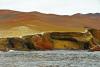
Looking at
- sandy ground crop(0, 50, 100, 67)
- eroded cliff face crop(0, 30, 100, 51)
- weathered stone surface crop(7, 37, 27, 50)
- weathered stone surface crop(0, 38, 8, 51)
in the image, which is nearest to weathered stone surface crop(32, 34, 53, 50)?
eroded cliff face crop(0, 30, 100, 51)

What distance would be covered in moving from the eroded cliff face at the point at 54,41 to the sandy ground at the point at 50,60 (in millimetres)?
12956

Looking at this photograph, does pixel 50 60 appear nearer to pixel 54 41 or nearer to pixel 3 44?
pixel 3 44

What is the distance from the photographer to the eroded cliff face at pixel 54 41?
117 m

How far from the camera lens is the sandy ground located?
85.4 meters

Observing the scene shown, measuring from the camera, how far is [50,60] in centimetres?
9206

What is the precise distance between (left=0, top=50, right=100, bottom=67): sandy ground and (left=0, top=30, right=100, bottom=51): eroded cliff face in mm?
12956

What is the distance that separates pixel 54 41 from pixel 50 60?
29.6 m

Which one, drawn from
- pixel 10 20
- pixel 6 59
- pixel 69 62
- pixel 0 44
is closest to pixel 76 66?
pixel 69 62

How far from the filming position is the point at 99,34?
12388 centimetres

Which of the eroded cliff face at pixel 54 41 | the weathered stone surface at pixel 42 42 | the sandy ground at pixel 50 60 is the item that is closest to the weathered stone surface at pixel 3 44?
the eroded cliff face at pixel 54 41

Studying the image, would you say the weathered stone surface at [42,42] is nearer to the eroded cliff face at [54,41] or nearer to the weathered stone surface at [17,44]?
the eroded cliff face at [54,41]

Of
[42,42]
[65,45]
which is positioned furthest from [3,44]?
[65,45]

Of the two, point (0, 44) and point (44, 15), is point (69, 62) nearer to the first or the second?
point (0, 44)

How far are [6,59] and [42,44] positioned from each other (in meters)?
25.4
